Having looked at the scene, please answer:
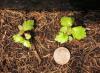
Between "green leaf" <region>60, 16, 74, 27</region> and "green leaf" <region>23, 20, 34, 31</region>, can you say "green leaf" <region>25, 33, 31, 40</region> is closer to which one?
"green leaf" <region>23, 20, 34, 31</region>

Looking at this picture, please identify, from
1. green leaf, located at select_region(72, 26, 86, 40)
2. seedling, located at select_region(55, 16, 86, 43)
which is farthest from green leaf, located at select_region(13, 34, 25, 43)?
green leaf, located at select_region(72, 26, 86, 40)

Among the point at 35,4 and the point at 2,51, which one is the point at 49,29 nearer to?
the point at 35,4

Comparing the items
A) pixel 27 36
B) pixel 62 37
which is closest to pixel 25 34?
pixel 27 36

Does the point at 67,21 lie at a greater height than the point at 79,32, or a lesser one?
greater

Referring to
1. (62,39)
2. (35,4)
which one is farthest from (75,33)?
(35,4)

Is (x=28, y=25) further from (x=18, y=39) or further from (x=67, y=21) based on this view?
(x=67, y=21)

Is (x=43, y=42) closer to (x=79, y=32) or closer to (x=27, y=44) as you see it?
(x=27, y=44)
